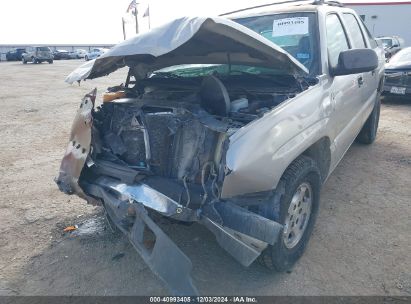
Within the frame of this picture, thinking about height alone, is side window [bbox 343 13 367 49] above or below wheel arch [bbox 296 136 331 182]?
above

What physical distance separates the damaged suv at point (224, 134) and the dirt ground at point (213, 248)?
286 mm

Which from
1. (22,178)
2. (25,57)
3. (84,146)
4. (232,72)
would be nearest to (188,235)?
(84,146)

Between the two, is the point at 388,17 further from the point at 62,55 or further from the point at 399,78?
the point at 62,55

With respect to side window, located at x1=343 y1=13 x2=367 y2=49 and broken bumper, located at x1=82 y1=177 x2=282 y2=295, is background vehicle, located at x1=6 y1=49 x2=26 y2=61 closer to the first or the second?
side window, located at x1=343 y1=13 x2=367 y2=49

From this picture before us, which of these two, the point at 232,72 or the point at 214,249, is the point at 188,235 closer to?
the point at 214,249

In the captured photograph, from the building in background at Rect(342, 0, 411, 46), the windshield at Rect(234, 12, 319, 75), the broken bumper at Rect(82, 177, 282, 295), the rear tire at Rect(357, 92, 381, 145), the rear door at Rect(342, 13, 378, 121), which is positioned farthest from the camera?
the building in background at Rect(342, 0, 411, 46)

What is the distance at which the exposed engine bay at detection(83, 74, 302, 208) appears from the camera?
8.11ft

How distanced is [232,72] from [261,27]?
1.84ft

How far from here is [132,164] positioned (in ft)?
9.33

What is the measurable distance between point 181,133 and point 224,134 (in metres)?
0.39

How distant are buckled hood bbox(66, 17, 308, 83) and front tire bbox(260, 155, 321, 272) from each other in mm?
810

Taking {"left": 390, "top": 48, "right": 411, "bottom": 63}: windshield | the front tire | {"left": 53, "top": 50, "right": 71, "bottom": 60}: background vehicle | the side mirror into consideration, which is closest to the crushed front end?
the front tire

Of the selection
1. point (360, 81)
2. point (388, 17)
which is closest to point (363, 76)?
point (360, 81)

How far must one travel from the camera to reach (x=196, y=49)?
3236 millimetres
